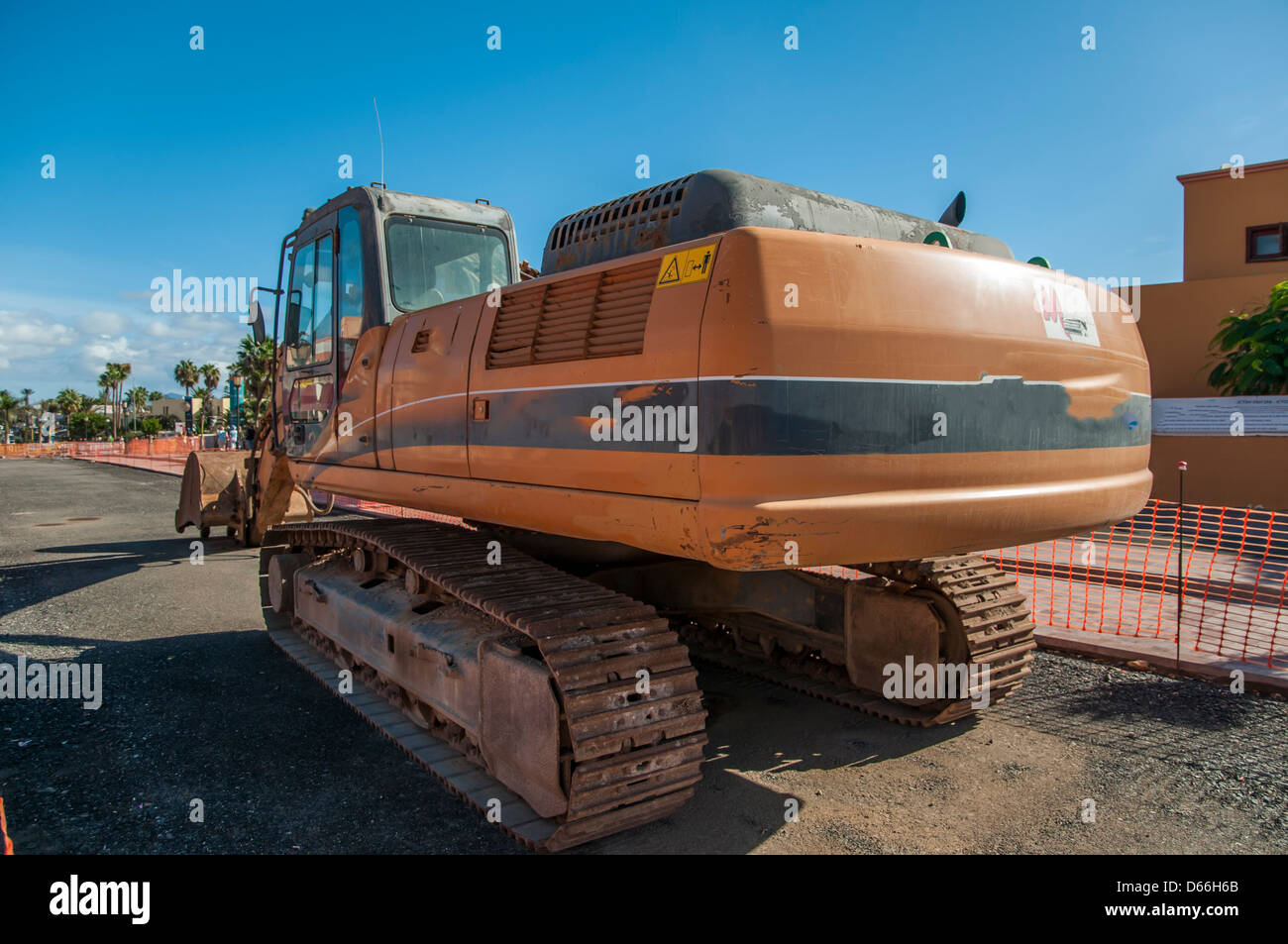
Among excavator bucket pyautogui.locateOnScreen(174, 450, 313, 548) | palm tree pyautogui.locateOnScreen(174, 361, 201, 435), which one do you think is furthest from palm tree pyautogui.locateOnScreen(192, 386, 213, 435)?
excavator bucket pyautogui.locateOnScreen(174, 450, 313, 548)

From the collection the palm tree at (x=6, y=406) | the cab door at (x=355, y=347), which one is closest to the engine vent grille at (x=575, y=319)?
the cab door at (x=355, y=347)

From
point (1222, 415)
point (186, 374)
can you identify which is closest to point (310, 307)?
point (1222, 415)

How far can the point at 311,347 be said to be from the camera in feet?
17.9

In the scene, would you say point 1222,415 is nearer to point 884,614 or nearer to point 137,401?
point 884,614

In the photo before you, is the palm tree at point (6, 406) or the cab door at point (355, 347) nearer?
the cab door at point (355, 347)

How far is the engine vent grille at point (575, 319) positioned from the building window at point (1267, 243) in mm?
18914

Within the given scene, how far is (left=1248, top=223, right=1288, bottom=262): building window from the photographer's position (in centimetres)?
1636

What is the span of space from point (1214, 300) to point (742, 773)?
57.1ft

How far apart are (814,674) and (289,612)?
408 cm

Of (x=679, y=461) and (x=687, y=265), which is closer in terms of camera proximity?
(x=679, y=461)

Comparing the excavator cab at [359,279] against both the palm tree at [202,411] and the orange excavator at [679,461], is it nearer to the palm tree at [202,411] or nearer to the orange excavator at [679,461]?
the orange excavator at [679,461]

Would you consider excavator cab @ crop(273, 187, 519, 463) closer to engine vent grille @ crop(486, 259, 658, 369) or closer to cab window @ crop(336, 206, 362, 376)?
cab window @ crop(336, 206, 362, 376)

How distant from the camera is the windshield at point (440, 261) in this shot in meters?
4.86
